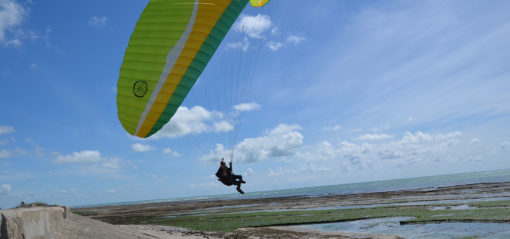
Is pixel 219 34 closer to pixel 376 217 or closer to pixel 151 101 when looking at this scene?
pixel 151 101

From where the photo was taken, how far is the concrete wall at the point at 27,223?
4.52 meters

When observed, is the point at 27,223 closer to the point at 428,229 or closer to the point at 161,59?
the point at 161,59

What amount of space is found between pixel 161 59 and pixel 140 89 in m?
0.85

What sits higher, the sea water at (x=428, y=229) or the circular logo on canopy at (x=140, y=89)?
the circular logo on canopy at (x=140, y=89)

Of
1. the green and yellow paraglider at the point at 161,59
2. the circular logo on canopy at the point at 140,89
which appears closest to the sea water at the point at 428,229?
the green and yellow paraglider at the point at 161,59

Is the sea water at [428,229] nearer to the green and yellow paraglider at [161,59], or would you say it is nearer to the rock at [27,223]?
the green and yellow paraglider at [161,59]

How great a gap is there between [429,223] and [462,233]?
279 cm

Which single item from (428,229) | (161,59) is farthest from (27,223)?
(428,229)

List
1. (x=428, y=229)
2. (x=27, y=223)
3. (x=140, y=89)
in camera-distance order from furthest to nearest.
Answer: (x=428, y=229)
(x=140, y=89)
(x=27, y=223)

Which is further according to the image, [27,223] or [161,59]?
[161,59]

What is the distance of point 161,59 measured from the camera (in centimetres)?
766

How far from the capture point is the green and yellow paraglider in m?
7.67

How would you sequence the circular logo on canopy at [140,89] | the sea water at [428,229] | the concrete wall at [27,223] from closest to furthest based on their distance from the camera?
the concrete wall at [27,223] < the circular logo on canopy at [140,89] < the sea water at [428,229]

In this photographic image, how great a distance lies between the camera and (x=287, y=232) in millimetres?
15305
